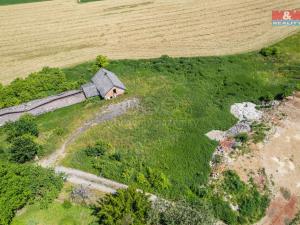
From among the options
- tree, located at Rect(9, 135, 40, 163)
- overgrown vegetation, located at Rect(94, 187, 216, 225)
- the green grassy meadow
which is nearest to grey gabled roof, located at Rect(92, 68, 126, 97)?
the green grassy meadow

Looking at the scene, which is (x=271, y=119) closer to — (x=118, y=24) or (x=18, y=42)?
(x=118, y=24)

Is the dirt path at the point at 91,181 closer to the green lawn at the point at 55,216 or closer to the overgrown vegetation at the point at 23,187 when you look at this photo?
the overgrown vegetation at the point at 23,187

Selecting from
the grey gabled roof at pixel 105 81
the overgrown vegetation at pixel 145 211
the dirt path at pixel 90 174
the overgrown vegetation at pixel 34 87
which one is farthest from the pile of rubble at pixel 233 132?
the overgrown vegetation at pixel 34 87

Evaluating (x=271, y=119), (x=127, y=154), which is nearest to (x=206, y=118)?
(x=271, y=119)

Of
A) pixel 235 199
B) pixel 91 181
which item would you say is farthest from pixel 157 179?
pixel 235 199

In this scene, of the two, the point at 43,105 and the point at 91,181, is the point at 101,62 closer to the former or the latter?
the point at 43,105

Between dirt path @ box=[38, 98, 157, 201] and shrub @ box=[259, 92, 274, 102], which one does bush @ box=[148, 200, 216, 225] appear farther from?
shrub @ box=[259, 92, 274, 102]
